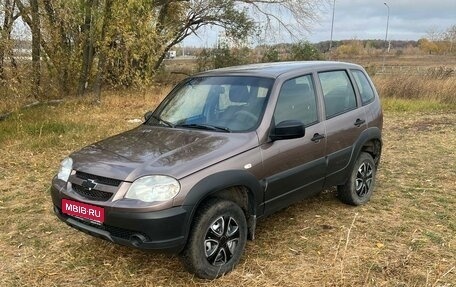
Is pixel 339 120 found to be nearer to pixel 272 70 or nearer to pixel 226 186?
pixel 272 70

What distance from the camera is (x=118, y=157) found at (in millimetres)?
3574

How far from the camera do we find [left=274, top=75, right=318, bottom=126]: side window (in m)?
4.19

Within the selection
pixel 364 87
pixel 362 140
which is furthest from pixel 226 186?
pixel 364 87

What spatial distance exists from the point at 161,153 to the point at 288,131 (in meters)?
1.12

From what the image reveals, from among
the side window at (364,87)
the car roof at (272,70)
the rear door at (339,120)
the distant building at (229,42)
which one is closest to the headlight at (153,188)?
the car roof at (272,70)

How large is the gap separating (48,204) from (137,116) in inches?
313

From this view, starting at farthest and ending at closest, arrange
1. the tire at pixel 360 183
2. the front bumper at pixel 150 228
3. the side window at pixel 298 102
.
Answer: the tire at pixel 360 183 → the side window at pixel 298 102 → the front bumper at pixel 150 228

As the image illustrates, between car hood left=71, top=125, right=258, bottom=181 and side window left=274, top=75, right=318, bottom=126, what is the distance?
51 cm

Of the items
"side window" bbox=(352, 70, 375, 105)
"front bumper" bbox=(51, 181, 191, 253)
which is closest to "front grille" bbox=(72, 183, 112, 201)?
"front bumper" bbox=(51, 181, 191, 253)

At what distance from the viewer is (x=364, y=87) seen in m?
5.54

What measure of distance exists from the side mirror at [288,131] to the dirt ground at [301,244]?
1062 mm

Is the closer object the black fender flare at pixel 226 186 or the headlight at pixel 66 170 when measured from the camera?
the black fender flare at pixel 226 186

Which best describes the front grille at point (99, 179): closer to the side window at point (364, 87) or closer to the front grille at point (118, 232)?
the front grille at point (118, 232)

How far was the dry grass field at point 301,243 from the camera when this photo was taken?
143 inches
